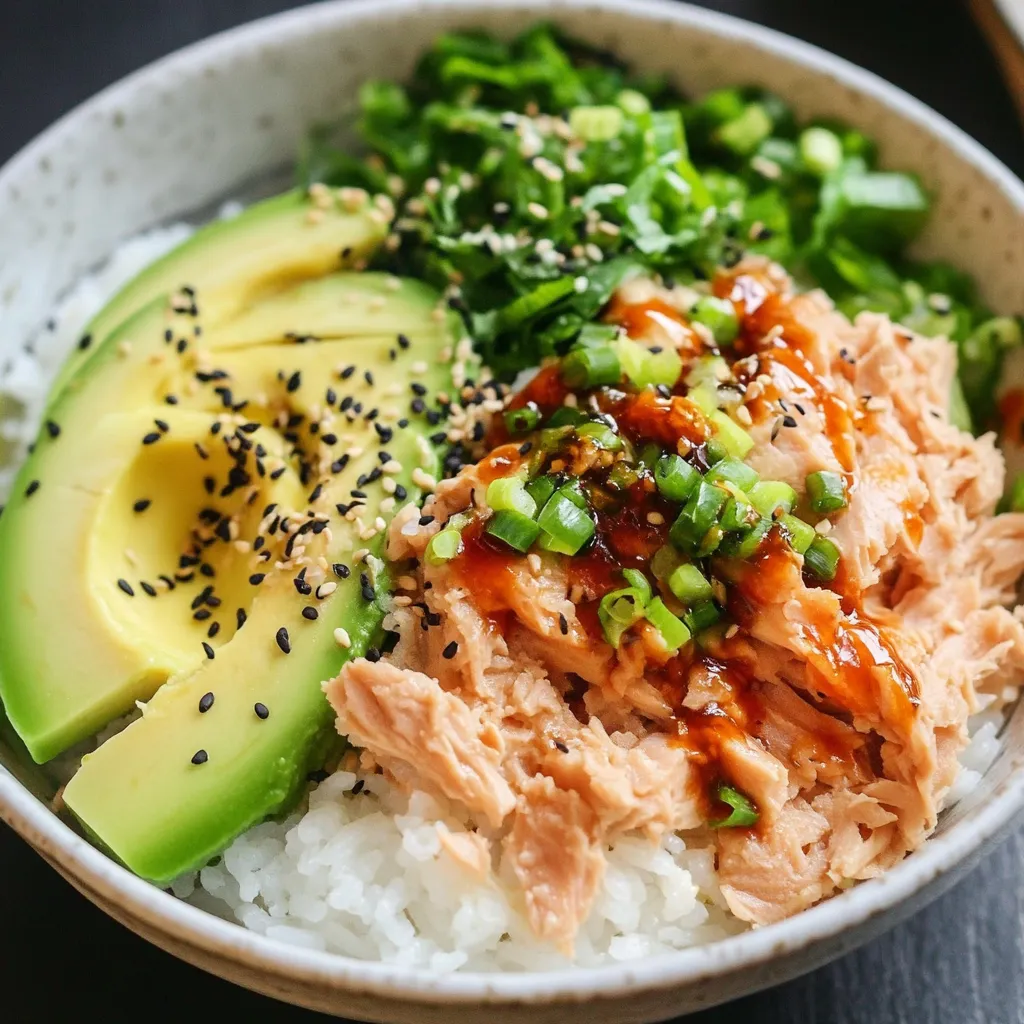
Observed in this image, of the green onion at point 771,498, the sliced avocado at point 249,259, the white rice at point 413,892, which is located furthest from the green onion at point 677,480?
the sliced avocado at point 249,259


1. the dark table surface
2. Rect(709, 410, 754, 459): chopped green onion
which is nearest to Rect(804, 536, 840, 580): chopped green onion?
Rect(709, 410, 754, 459): chopped green onion

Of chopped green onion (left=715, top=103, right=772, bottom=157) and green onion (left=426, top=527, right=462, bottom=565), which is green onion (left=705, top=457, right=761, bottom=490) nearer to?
green onion (left=426, top=527, right=462, bottom=565)

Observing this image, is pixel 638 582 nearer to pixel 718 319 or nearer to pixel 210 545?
pixel 718 319

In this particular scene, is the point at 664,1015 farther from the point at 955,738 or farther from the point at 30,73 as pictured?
the point at 30,73

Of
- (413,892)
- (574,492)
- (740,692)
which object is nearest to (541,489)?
(574,492)

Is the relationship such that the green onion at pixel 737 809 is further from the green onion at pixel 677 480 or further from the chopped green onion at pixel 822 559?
the green onion at pixel 677 480

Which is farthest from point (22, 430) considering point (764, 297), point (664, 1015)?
point (664, 1015)
